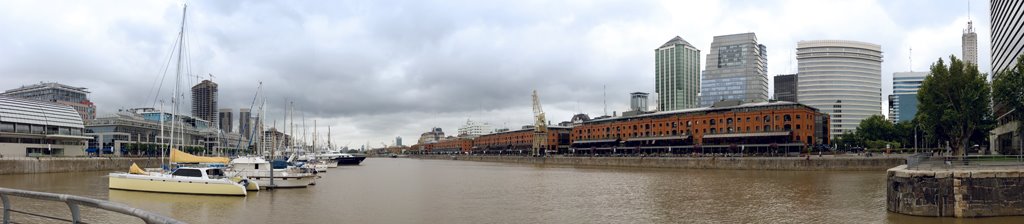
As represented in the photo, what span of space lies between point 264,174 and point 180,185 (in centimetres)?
949

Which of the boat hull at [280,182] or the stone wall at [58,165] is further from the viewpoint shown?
the stone wall at [58,165]

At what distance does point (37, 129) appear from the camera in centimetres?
11394

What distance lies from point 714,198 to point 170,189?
4148 centimetres

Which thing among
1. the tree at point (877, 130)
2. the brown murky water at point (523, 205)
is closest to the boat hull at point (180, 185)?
the brown murky water at point (523, 205)

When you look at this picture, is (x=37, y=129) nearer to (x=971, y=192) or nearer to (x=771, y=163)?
(x=771, y=163)

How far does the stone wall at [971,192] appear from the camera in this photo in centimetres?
3039

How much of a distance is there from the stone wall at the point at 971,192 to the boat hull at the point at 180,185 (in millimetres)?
43954

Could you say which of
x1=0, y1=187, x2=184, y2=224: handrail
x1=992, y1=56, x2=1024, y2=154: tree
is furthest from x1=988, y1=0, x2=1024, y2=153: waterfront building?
x1=0, y1=187, x2=184, y2=224: handrail

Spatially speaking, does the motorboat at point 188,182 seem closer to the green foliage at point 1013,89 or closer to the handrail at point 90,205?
the handrail at point 90,205

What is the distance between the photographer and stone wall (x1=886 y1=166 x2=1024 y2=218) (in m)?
30.4

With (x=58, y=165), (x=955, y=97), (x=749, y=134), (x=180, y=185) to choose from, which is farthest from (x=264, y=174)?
(x=749, y=134)

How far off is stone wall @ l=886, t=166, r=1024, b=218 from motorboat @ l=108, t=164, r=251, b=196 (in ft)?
145

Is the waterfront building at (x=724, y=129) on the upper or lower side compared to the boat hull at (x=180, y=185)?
upper

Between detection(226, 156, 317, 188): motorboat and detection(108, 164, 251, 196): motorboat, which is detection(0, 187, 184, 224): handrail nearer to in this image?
detection(108, 164, 251, 196): motorboat
